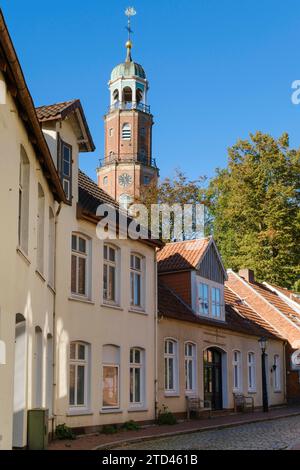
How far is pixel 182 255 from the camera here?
28875mm

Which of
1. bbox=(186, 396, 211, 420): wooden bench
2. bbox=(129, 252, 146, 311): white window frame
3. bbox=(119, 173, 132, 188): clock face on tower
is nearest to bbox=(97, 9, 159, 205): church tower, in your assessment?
bbox=(119, 173, 132, 188): clock face on tower

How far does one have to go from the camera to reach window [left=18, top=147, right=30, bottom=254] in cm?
1418

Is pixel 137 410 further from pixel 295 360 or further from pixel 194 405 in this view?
pixel 295 360

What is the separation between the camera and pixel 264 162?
48719 mm

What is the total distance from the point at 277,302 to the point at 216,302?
10267mm

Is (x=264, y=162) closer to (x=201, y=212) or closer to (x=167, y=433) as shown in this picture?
(x=201, y=212)

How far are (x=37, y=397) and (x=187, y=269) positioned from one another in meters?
12.6

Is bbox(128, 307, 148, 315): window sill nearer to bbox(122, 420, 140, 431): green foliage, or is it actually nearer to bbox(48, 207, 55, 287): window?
bbox(122, 420, 140, 431): green foliage

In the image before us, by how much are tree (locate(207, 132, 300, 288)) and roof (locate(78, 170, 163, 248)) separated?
23.8 meters

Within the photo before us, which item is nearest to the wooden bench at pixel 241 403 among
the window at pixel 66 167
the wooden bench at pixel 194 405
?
the wooden bench at pixel 194 405

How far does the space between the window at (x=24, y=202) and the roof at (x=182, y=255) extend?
14095 mm

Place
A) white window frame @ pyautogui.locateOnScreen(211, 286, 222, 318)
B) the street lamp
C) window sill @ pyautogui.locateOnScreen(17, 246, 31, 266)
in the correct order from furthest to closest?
the street lamp, white window frame @ pyautogui.locateOnScreen(211, 286, 222, 318), window sill @ pyautogui.locateOnScreen(17, 246, 31, 266)

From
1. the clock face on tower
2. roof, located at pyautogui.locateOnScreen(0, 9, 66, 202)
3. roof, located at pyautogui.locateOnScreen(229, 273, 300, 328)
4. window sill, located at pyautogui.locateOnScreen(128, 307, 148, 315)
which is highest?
the clock face on tower

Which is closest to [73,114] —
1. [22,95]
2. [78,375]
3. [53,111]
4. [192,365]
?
[53,111]
